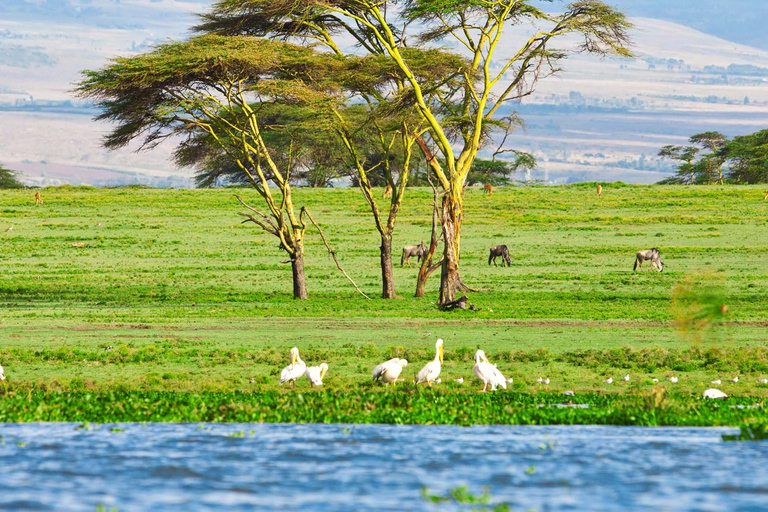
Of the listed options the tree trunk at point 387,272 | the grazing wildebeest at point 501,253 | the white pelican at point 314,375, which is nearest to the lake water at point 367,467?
the white pelican at point 314,375

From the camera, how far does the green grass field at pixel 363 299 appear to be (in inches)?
756

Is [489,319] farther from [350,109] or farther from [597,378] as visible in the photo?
[350,109]

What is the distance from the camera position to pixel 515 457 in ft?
35.4

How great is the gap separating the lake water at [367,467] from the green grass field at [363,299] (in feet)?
8.20

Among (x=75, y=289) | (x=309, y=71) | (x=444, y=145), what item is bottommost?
(x=75, y=289)

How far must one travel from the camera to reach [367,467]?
10219 millimetres

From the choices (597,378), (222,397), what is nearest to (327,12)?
(597,378)

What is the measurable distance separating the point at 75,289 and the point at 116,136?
4.82 meters

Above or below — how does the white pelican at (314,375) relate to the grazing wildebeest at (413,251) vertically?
below

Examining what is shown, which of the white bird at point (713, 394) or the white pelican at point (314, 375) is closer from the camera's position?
the white bird at point (713, 394)

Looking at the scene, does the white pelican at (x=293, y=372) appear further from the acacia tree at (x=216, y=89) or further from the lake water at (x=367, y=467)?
the acacia tree at (x=216, y=89)

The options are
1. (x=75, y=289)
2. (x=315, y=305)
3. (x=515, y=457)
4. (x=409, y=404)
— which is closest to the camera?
(x=515, y=457)

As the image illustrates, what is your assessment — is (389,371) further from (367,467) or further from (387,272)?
(387,272)

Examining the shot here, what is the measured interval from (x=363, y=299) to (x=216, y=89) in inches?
283
